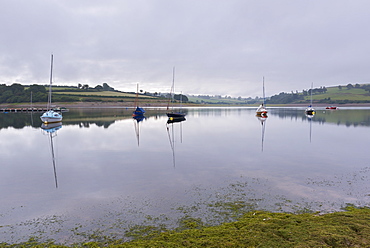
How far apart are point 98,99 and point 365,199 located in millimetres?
162867

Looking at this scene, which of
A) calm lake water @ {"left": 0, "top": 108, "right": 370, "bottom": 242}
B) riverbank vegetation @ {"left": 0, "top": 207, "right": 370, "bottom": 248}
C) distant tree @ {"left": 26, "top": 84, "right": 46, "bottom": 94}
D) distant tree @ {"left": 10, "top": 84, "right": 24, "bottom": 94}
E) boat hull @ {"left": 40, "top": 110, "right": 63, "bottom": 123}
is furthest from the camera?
distant tree @ {"left": 26, "top": 84, "right": 46, "bottom": 94}

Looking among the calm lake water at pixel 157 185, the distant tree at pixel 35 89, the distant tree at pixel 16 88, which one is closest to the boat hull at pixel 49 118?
the calm lake water at pixel 157 185

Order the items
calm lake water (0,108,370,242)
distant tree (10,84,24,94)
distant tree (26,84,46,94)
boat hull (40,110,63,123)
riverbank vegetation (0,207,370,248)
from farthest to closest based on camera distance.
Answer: distant tree (26,84,46,94) < distant tree (10,84,24,94) < boat hull (40,110,63,123) < calm lake water (0,108,370,242) < riverbank vegetation (0,207,370,248)

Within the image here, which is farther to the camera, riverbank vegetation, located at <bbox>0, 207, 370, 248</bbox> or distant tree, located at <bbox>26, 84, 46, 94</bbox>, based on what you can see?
distant tree, located at <bbox>26, 84, 46, 94</bbox>

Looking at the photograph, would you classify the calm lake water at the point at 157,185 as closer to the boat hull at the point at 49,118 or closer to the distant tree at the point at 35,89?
the boat hull at the point at 49,118

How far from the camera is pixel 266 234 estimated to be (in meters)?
6.38

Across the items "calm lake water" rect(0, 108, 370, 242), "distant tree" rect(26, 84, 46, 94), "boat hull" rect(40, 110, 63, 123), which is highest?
"distant tree" rect(26, 84, 46, 94)

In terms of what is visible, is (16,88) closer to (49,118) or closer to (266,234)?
(49,118)

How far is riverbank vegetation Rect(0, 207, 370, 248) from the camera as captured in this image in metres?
5.92

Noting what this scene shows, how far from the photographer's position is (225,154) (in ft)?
61.8

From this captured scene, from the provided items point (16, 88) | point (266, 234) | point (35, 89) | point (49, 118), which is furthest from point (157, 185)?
point (16, 88)

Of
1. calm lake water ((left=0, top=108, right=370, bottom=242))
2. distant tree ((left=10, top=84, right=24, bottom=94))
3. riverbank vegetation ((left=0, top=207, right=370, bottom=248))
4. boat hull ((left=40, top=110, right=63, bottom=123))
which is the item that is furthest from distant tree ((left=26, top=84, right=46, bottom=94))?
riverbank vegetation ((left=0, top=207, right=370, bottom=248))

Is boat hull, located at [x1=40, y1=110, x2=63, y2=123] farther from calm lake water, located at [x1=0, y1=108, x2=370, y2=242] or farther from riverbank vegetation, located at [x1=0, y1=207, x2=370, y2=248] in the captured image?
riverbank vegetation, located at [x1=0, y1=207, x2=370, y2=248]

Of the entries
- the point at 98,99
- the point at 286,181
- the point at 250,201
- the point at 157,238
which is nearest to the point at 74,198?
the point at 157,238
